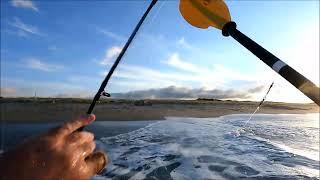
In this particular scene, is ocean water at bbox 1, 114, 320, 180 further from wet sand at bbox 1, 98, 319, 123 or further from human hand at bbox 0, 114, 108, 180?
human hand at bbox 0, 114, 108, 180

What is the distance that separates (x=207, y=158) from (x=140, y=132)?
22.0 feet

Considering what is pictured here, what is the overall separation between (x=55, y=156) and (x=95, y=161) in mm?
213

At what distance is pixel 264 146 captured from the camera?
14.4 meters

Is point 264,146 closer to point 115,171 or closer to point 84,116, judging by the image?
point 115,171

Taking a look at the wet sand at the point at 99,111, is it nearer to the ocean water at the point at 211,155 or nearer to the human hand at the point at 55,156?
the ocean water at the point at 211,155

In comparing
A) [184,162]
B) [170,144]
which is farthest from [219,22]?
[170,144]

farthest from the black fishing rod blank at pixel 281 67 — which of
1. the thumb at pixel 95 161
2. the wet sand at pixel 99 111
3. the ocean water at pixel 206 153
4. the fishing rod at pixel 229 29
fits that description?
the wet sand at pixel 99 111

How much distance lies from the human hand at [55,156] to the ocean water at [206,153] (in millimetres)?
8524

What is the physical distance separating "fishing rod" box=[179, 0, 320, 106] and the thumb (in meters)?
1.10

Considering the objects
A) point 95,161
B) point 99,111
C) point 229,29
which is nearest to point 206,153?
point 229,29

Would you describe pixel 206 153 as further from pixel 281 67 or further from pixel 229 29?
pixel 281 67

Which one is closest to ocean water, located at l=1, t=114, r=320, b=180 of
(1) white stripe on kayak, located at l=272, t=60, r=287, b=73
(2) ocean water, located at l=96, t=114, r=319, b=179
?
(2) ocean water, located at l=96, t=114, r=319, b=179

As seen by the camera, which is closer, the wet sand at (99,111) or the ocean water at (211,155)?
the ocean water at (211,155)

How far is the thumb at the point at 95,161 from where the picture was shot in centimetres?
126
